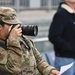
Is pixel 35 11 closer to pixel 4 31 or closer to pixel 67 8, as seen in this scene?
pixel 67 8

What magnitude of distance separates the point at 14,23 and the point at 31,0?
10.7 metres

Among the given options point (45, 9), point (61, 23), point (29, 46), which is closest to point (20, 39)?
point (29, 46)

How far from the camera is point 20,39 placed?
410cm

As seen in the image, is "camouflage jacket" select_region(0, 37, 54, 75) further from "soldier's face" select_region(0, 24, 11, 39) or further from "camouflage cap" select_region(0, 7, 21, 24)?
"camouflage cap" select_region(0, 7, 21, 24)

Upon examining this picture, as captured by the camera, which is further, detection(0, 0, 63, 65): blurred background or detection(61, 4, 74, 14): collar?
detection(0, 0, 63, 65): blurred background

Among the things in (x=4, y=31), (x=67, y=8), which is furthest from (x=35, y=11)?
(x=4, y=31)

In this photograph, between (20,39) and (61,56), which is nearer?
(20,39)

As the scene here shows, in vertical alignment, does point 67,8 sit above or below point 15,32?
below

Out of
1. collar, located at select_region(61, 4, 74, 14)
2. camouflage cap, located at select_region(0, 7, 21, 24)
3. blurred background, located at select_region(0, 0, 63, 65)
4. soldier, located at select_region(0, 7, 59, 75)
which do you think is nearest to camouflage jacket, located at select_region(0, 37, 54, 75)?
soldier, located at select_region(0, 7, 59, 75)

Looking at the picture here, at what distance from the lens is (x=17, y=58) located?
3.98 meters

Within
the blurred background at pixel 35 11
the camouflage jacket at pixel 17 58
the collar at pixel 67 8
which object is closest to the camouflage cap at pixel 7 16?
the camouflage jacket at pixel 17 58

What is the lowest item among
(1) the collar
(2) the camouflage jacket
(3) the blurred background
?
(3) the blurred background

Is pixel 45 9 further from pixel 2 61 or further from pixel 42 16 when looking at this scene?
pixel 2 61

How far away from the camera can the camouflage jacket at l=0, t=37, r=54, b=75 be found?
156 inches
